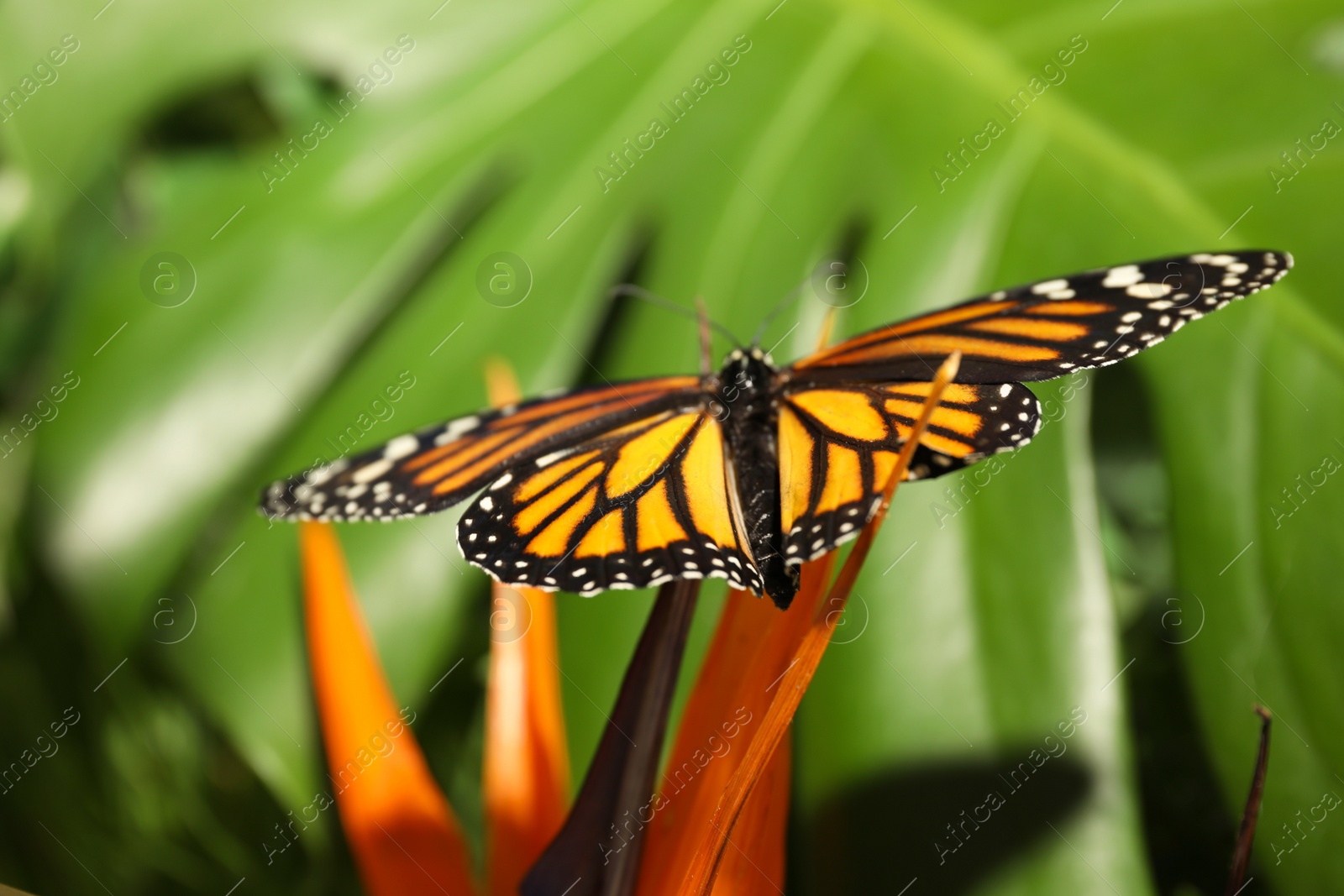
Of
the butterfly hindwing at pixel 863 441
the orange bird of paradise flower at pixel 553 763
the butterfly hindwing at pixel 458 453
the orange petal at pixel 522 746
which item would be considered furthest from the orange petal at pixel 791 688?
the butterfly hindwing at pixel 458 453

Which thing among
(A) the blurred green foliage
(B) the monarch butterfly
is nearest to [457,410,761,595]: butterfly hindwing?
(B) the monarch butterfly

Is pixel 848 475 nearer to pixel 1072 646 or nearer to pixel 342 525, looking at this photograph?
pixel 1072 646

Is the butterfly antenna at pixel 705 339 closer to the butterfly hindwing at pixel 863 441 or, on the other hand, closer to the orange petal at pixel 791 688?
the butterfly hindwing at pixel 863 441

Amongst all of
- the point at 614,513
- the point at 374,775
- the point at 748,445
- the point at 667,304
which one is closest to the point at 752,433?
the point at 748,445

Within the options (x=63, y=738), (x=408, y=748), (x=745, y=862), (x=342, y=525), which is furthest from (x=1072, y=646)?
(x=63, y=738)

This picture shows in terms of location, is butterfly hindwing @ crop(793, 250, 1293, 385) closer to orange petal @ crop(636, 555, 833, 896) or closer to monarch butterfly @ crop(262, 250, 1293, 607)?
monarch butterfly @ crop(262, 250, 1293, 607)
